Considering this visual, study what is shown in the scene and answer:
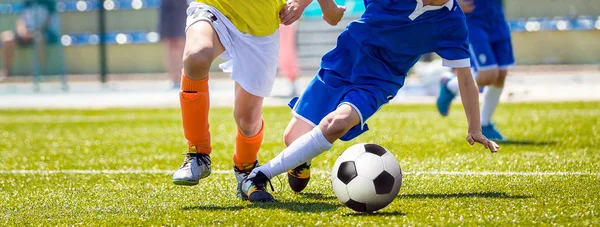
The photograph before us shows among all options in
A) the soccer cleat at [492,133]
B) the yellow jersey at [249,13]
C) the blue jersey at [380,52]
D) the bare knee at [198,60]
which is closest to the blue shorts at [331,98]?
the blue jersey at [380,52]

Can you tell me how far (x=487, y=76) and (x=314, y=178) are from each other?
249 cm

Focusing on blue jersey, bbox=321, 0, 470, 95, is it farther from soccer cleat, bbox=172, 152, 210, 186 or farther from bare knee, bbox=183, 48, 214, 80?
soccer cleat, bbox=172, 152, 210, 186

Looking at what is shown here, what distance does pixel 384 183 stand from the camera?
4277 millimetres

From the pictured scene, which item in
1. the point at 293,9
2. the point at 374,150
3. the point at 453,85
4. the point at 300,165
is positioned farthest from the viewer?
the point at 453,85

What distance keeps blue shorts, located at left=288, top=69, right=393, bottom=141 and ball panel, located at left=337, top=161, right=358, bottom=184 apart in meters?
0.34

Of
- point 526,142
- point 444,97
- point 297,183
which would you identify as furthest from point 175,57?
point 297,183

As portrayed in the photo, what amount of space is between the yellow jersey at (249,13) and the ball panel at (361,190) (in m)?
0.98

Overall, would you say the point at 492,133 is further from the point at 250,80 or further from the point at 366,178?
the point at 366,178

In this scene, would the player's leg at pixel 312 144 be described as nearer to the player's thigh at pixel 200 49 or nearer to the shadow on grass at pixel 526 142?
the player's thigh at pixel 200 49

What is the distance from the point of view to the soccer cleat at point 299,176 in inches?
195

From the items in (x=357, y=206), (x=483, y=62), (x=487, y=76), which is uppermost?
(x=357, y=206)

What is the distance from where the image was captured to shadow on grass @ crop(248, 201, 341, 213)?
172 inches

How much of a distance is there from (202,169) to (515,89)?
9505 millimetres

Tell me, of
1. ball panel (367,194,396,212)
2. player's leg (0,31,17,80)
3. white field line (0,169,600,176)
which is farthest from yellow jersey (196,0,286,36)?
player's leg (0,31,17,80)
